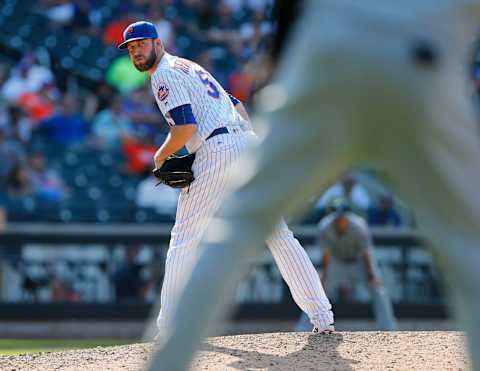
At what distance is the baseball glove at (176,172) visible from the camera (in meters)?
6.20

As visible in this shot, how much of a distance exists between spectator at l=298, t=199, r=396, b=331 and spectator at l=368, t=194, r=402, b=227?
156cm

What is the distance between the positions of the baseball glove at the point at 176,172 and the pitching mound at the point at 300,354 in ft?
3.19

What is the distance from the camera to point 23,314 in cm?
1136

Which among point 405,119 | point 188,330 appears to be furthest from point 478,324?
point 188,330

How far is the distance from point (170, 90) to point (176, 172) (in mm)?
486

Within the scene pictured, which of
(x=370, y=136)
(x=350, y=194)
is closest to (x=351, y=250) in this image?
(x=350, y=194)

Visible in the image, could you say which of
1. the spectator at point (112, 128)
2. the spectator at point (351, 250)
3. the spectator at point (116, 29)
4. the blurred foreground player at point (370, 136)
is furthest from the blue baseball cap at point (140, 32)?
the spectator at point (116, 29)

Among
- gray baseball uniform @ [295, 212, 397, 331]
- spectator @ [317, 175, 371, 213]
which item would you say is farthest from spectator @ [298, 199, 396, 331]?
spectator @ [317, 175, 371, 213]

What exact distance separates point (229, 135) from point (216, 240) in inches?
139

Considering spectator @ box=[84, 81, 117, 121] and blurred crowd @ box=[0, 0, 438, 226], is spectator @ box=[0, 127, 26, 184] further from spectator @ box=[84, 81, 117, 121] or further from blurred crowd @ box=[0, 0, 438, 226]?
spectator @ box=[84, 81, 117, 121]

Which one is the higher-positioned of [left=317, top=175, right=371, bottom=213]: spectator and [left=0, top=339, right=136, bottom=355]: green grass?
[left=317, top=175, right=371, bottom=213]: spectator

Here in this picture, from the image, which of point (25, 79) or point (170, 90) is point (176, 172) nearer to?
point (170, 90)

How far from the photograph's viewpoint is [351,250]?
10.4m

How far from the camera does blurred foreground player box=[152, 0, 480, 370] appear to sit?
2701mm
